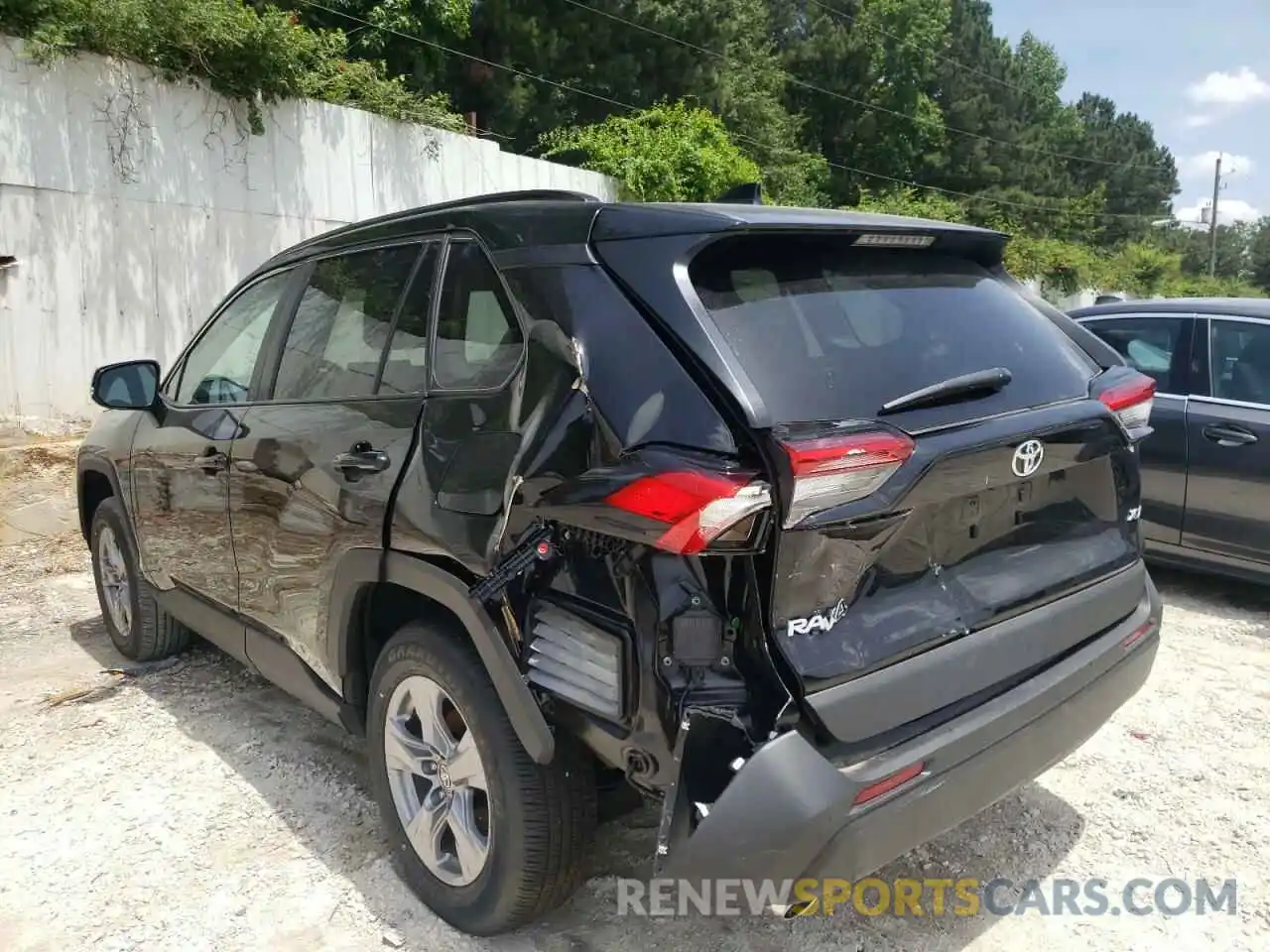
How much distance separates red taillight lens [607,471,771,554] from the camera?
5.85 ft

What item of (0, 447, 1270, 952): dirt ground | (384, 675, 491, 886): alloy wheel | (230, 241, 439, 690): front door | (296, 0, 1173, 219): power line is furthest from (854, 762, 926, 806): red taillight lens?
(296, 0, 1173, 219): power line

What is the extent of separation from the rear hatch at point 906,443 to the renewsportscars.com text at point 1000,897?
2.99 feet

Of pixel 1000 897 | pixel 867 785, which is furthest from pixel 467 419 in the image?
pixel 1000 897

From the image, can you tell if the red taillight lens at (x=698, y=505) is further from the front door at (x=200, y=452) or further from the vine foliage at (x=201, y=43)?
the vine foliage at (x=201, y=43)

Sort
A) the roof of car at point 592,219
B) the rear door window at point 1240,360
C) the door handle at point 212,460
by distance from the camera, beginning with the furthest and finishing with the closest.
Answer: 1. the rear door window at point 1240,360
2. the door handle at point 212,460
3. the roof of car at point 592,219

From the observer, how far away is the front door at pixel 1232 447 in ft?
15.6

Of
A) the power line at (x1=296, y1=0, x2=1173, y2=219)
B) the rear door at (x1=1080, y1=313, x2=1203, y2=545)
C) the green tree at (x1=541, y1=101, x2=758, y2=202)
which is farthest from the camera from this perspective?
the green tree at (x1=541, y1=101, x2=758, y2=202)

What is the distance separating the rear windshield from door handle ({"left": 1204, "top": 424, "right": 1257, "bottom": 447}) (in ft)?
9.21

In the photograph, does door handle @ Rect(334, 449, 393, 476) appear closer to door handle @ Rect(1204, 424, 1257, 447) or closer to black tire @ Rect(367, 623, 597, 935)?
black tire @ Rect(367, 623, 597, 935)

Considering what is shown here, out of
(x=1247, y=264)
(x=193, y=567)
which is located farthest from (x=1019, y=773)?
(x=1247, y=264)

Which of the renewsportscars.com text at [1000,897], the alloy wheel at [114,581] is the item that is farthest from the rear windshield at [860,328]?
the alloy wheel at [114,581]

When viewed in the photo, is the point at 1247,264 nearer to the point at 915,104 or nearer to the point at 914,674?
the point at 915,104

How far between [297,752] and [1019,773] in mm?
2574

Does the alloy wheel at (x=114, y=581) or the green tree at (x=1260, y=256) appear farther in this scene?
the green tree at (x=1260, y=256)
